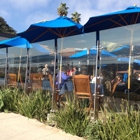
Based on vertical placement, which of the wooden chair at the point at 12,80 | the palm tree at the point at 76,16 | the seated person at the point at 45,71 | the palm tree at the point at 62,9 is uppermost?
the palm tree at the point at 62,9

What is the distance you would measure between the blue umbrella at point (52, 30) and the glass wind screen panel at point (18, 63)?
168 centimetres

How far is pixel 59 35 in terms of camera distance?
723 cm

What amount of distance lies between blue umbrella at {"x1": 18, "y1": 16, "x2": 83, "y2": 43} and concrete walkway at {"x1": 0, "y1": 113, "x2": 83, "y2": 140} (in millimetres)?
2599

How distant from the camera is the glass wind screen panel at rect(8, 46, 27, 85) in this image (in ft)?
29.2

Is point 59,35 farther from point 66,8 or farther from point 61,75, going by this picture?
point 66,8

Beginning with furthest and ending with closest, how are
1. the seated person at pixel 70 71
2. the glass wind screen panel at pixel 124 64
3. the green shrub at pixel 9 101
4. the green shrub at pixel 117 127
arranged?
the seated person at pixel 70 71
the green shrub at pixel 9 101
the glass wind screen panel at pixel 124 64
the green shrub at pixel 117 127

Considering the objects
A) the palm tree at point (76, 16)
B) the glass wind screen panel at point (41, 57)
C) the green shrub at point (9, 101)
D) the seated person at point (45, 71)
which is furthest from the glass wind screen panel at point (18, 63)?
the palm tree at point (76, 16)

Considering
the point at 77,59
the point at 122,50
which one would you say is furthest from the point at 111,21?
the point at 77,59

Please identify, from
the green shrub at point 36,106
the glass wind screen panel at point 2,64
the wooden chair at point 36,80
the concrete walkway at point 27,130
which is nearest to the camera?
the concrete walkway at point 27,130

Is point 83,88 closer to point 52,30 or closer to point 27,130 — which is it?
point 27,130

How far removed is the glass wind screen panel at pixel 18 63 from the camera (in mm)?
8888

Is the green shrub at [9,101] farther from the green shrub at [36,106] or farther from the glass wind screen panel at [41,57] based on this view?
the glass wind screen panel at [41,57]

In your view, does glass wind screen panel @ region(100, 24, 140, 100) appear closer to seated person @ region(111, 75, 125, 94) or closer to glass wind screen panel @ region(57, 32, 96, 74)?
seated person @ region(111, 75, 125, 94)

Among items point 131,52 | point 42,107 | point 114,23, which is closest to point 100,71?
point 131,52
